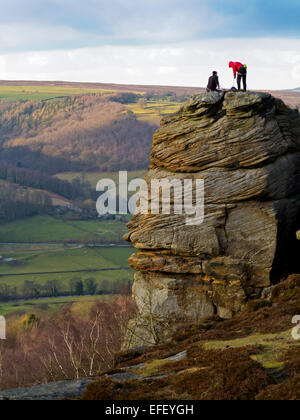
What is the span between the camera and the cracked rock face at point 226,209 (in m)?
33.4

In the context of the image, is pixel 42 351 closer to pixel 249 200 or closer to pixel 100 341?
pixel 100 341

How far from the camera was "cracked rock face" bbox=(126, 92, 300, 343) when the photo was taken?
33.4 m

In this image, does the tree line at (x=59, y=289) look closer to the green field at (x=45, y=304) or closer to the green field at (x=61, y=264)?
the green field at (x=61, y=264)

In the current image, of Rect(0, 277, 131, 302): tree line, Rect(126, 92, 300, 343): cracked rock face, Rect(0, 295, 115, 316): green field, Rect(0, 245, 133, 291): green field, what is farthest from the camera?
Rect(0, 245, 133, 291): green field

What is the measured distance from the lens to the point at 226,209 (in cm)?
3403
